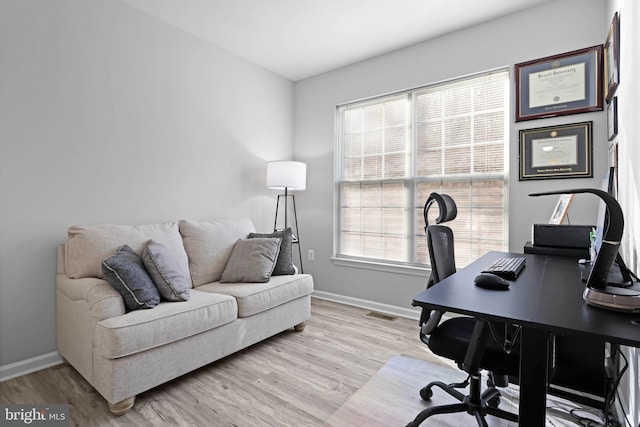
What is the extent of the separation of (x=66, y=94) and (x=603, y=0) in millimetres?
3973

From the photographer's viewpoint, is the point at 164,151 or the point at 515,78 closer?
the point at 515,78

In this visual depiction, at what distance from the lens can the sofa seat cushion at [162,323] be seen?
173cm

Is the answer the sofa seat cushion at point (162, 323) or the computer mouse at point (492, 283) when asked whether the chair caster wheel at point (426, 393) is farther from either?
the sofa seat cushion at point (162, 323)

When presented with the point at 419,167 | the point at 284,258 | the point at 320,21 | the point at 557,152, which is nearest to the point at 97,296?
the point at 284,258

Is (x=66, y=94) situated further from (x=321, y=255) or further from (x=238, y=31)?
(x=321, y=255)

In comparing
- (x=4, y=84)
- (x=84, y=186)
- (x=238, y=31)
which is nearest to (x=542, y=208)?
(x=238, y=31)

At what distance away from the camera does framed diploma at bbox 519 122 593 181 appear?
245 cm

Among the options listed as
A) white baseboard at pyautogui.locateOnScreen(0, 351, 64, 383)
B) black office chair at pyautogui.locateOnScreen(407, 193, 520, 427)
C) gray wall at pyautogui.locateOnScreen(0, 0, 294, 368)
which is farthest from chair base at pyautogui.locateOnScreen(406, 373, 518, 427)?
gray wall at pyautogui.locateOnScreen(0, 0, 294, 368)

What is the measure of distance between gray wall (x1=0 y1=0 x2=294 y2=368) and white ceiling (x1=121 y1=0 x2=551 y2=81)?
232 millimetres

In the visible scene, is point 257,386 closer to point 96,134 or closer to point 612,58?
point 96,134

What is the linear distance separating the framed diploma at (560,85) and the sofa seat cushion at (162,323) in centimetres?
278

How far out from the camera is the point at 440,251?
1.61 metres

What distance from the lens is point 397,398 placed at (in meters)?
1.92

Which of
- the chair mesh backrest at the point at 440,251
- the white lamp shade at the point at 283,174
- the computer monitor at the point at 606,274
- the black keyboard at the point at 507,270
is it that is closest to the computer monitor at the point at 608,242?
the computer monitor at the point at 606,274
